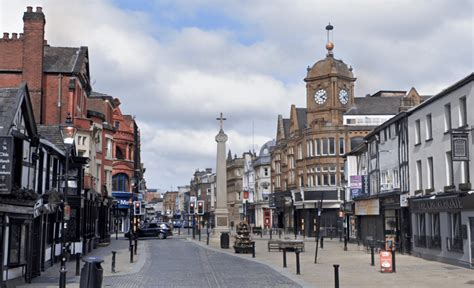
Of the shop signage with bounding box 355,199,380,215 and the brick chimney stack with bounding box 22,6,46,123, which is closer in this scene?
the brick chimney stack with bounding box 22,6,46,123

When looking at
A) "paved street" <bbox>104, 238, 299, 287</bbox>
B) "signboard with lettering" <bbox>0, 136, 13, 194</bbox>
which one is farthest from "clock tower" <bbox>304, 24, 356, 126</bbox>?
"signboard with lettering" <bbox>0, 136, 13, 194</bbox>

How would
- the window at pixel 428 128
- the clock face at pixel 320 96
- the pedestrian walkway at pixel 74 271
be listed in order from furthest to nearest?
the clock face at pixel 320 96
the window at pixel 428 128
the pedestrian walkway at pixel 74 271

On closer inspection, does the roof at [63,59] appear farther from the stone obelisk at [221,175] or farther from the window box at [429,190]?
the window box at [429,190]

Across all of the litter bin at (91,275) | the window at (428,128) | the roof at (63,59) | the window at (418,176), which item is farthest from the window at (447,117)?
the roof at (63,59)

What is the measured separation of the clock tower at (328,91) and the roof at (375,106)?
1.10 m

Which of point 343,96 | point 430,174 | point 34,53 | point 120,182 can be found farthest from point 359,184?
point 120,182

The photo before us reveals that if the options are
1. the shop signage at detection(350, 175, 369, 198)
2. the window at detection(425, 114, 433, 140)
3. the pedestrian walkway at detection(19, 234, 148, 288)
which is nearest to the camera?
the pedestrian walkway at detection(19, 234, 148, 288)

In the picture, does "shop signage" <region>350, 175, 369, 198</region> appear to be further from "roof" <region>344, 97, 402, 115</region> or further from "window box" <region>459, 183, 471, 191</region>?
"roof" <region>344, 97, 402, 115</region>

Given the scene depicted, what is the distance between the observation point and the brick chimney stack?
41.8 meters

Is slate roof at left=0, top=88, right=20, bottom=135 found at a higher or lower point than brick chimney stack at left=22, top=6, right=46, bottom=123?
lower

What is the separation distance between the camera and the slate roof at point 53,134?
1205 inches

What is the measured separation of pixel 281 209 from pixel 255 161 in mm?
23316

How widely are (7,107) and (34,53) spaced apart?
80.8ft

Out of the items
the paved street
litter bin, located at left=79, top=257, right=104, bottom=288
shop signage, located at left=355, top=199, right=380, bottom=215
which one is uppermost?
shop signage, located at left=355, top=199, right=380, bottom=215
